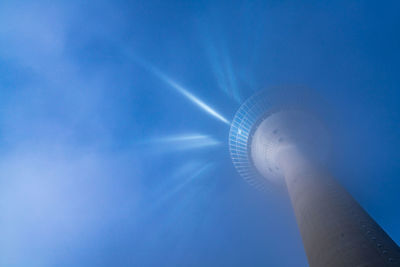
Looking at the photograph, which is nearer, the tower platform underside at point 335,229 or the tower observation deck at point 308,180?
the tower platform underside at point 335,229

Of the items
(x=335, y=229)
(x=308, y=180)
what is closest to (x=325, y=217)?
(x=335, y=229)

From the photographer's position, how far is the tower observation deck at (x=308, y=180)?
822 cm

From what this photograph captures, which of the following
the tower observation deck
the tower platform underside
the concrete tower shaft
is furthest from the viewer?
the tower observation deck

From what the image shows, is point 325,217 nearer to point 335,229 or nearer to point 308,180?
point 335,229

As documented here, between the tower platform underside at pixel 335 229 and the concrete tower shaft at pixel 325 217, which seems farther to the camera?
the concrete tower shaft at pixel 325 217

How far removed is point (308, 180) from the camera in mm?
11773

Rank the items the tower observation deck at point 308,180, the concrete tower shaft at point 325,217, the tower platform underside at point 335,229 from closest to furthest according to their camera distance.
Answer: the tower platform underside at point 335,229 → the concrete tower shaft at point 325,217 → the tower observation deck at point 308,180

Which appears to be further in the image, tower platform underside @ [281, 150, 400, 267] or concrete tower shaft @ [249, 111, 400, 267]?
concrete tower shaft @ [249, 111, 400, 267]

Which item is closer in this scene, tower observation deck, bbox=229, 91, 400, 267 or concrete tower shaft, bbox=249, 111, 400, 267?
concrete tower shaft, bbox=249, 111, 400, 267

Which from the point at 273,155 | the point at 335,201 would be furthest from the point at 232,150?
the point at 335,201

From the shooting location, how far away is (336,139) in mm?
19156

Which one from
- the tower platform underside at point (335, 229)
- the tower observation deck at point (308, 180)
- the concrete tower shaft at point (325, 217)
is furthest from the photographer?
the tower observation deck at point (308, 180)

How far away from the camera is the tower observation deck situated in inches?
324

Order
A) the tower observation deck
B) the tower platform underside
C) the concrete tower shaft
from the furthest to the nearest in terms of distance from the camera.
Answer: the tower observation deck < the concrete tower shaft < the tower platform underside
